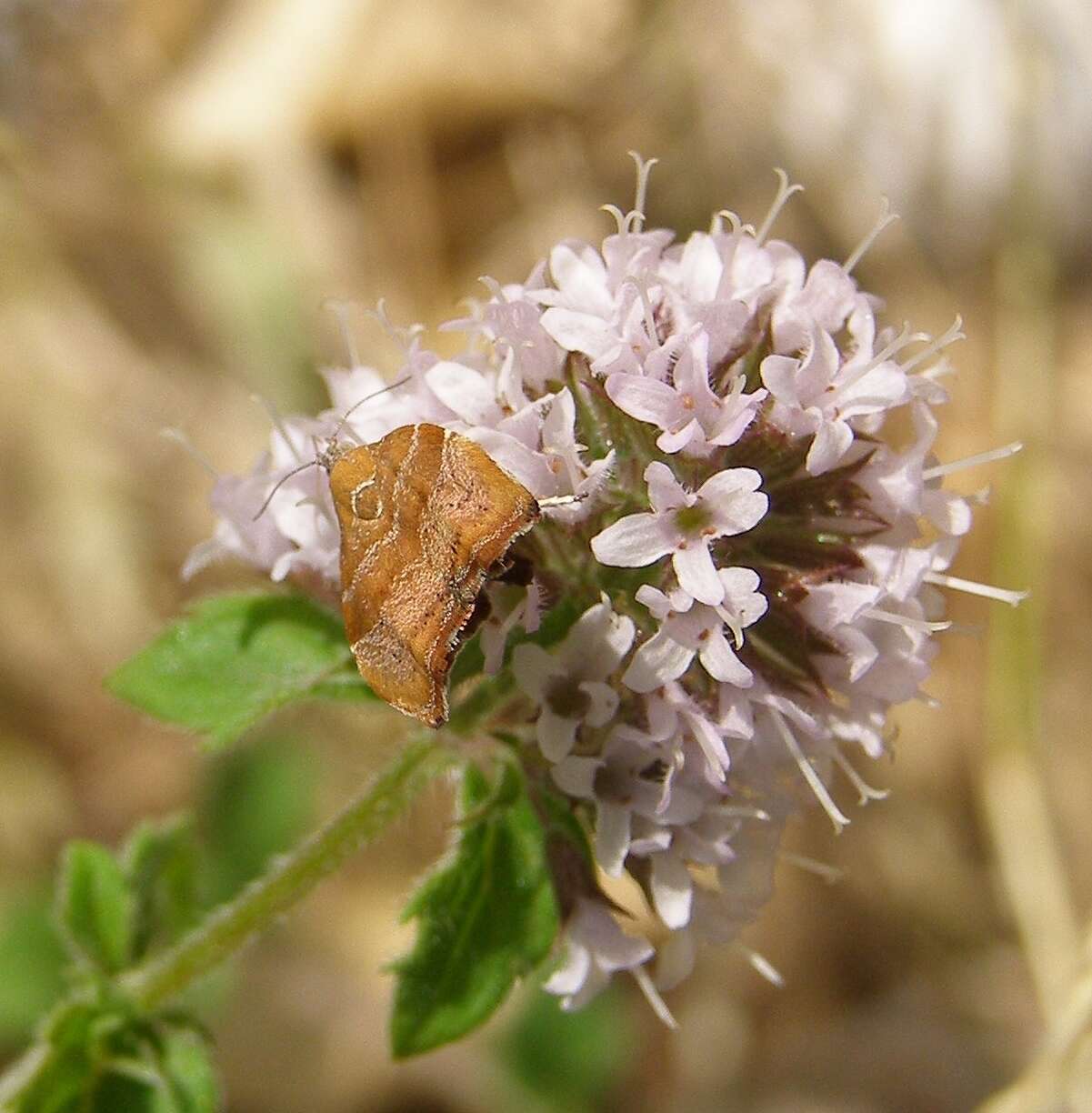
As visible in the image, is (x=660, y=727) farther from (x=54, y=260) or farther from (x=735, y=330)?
(x=54, y=260)

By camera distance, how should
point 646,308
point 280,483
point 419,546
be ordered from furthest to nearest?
point 280,483
point 646,308
point 419,546

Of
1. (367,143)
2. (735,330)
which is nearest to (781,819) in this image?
(735,330)

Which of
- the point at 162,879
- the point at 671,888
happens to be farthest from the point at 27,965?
the point at 671,888

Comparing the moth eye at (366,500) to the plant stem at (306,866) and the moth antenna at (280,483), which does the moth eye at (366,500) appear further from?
the plant stem at (306,866)

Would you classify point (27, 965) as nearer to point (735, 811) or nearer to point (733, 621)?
point (735, 811)

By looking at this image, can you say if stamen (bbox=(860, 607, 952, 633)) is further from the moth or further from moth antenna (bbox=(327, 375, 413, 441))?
moth antenna (bbox=(327, 375, 413, 441))

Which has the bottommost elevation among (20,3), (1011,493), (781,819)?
(1011,493)

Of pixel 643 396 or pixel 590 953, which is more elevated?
pixel 643 396

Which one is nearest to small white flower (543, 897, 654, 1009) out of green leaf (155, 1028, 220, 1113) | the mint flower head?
the mint flower head
